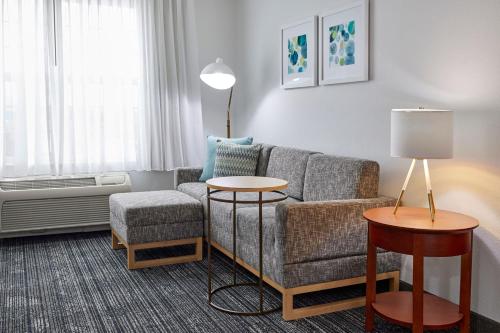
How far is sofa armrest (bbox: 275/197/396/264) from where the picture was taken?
2773 millimetres

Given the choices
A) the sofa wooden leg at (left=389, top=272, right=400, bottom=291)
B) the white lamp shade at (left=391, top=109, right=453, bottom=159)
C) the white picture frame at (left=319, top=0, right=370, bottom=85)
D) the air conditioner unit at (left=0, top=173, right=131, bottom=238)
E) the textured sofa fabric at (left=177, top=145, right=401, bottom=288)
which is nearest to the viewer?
the white lamp shade at (left=391, top=109, right=453, bottom=159)

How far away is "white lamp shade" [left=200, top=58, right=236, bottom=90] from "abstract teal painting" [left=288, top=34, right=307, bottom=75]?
0.55 m

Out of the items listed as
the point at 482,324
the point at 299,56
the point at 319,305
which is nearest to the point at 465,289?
the point at 482,324

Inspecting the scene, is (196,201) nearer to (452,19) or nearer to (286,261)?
(286,261)

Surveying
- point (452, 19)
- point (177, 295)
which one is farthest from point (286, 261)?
point (452, 19)

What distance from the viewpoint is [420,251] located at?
7.67 feet

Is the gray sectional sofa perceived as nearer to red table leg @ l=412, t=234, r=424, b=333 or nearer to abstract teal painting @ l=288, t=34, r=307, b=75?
red table leg @ l=412, t=234, r=424, b=333

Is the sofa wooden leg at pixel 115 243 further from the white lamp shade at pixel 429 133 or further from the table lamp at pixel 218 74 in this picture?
the white lamp shade at pixel 429 133

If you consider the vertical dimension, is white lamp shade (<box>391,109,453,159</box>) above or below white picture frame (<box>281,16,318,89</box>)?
below

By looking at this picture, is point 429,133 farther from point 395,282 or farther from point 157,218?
point 157,218

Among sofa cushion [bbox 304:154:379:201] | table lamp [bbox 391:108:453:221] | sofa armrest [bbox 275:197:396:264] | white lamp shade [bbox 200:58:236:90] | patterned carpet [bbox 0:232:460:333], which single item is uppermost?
white lamp shade [bbox 200:58:236:90]

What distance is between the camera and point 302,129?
14.3 feet

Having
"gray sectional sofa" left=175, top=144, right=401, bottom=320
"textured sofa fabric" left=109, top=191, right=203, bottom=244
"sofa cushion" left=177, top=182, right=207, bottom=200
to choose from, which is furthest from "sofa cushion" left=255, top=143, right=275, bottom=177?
"gray sectional sofa" left=175, top=144, right=401, bottom=320

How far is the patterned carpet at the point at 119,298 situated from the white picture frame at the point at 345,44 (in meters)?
1.44
